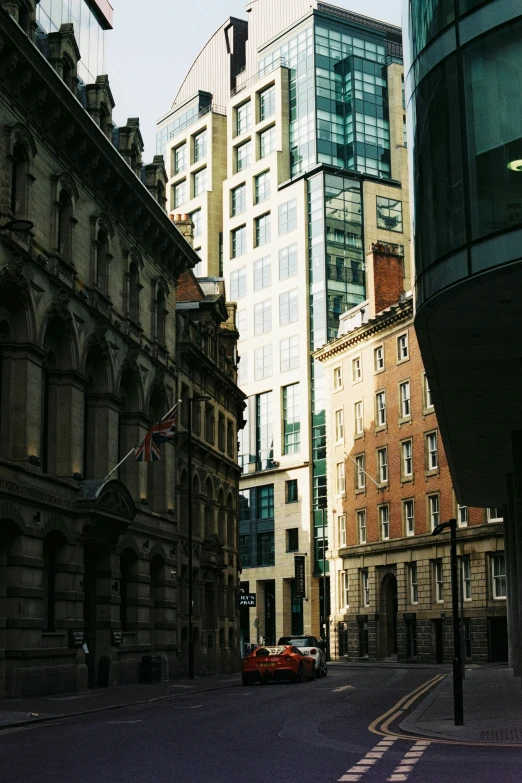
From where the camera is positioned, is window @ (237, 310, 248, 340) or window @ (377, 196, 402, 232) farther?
window @ (237, 310, 248, 340)

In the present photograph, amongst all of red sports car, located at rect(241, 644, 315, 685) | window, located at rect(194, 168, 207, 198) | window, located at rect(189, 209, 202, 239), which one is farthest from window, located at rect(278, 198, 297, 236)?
red sports car, located at rect(241, 644, 315, 685)

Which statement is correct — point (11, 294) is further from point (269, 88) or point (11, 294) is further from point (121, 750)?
point (269, 88)

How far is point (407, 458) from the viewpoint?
243 feet

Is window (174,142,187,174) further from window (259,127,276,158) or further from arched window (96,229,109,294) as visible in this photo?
arched window (96,229,109,294)

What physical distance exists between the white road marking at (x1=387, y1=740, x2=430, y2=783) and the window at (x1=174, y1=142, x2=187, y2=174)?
10972cm

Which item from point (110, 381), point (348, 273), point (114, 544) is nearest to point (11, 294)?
point (110, 381)

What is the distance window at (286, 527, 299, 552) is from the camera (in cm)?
9969

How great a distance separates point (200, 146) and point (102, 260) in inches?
3234

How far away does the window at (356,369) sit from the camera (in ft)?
266

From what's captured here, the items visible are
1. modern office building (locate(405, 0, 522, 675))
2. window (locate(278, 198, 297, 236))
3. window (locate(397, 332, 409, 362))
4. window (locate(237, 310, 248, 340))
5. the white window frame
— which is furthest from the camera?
window (locate(237, 310, 248, 340))

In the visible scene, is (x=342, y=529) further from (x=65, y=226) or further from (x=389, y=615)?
(x=65, y=226)

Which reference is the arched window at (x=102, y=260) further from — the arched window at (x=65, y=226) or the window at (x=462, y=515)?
the window at (x=462, y=515)

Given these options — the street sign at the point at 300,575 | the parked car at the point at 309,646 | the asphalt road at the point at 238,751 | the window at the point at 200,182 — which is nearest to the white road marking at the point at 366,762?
the asphalt road at the point at 238,751

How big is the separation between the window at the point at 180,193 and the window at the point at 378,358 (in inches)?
1922
